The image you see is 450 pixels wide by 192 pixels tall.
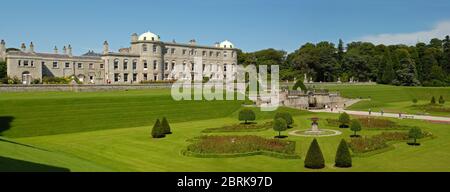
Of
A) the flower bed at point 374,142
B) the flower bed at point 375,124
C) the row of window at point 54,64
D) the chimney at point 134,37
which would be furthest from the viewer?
the chimney at point 134,37

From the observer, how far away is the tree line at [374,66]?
94875 mm

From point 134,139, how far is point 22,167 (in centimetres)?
1369

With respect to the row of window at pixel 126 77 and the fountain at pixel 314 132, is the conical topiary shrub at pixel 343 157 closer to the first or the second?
the fountain at pixel 314 132

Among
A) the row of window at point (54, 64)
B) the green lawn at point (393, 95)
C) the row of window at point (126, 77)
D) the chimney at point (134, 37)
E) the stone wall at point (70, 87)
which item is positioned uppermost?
the chimney at point (134, 37)

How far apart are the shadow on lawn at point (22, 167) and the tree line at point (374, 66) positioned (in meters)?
83.9

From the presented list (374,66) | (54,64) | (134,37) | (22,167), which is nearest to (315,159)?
(22,167)

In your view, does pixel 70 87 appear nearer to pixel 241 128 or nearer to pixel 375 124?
pixel 241 128

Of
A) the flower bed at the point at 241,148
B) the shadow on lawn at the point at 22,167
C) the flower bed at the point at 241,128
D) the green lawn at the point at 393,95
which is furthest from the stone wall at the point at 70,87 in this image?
the shadow on lawn at the point at 22,167

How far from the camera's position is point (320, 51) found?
99250mm

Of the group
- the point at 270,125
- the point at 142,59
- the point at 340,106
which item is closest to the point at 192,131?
the point at 270,125

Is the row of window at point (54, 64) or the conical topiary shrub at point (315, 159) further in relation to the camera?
the row of window at point (54, 64)

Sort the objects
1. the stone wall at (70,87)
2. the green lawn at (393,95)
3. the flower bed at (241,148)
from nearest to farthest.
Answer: the flower bed at (241,148)
the stone wall at (70,87)
the green lawn at (393,95)

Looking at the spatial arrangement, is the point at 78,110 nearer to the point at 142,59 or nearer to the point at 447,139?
the point at 447,139
